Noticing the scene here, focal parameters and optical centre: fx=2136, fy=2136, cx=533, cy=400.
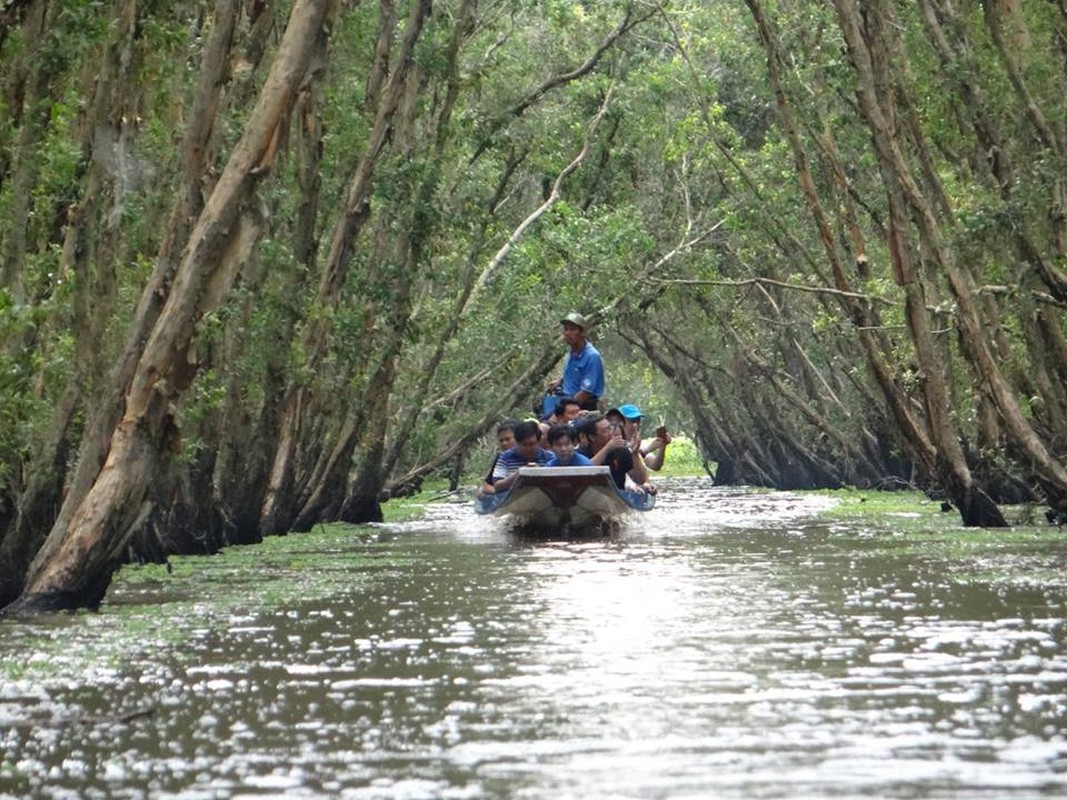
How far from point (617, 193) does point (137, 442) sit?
25986mm

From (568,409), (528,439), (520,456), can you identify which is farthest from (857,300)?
(520,456)

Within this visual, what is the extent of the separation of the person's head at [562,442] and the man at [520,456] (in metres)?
0.33

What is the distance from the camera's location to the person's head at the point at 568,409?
25359mm

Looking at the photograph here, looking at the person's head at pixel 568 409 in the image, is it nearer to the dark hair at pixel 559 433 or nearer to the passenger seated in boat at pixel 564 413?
the passenger seated in boat at pixel 564 413

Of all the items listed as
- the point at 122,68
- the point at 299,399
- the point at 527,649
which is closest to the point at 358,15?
the point at 299,399

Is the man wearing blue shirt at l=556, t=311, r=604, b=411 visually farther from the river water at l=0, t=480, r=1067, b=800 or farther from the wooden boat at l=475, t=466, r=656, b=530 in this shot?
the river water at l=0, t=480, r=1067, b=800

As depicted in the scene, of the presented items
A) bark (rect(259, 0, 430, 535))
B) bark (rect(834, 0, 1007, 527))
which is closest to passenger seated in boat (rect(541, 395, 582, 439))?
bark (rect(259, 0, 430, 535))

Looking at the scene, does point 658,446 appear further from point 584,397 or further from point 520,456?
point 520,456

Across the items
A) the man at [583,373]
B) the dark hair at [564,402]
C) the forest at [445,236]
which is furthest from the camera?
the dark hair at [564,402]

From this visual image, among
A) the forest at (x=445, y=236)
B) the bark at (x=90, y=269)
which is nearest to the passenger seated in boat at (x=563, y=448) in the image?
the forest at (x=445, y=236)

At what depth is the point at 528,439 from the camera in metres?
24.8

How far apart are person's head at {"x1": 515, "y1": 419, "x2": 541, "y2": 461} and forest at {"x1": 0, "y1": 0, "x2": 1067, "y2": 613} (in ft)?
6.39

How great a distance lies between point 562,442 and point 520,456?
113cm

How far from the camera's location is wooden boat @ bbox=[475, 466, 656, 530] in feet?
75.6
